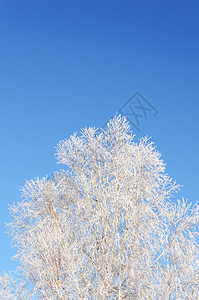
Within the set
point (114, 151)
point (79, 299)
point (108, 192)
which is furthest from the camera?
point (114, 151)

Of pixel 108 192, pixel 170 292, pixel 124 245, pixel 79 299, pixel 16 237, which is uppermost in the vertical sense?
pixel 16 237

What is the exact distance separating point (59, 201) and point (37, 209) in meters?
0.72

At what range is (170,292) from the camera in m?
7.81

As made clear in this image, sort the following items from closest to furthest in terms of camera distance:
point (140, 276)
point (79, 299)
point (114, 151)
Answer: point (79, 299) → point (140, 276) → point (114, 151)

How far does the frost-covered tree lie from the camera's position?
740 centimetres

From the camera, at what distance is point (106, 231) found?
8047 mm

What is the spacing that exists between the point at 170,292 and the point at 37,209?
3976 millimetres

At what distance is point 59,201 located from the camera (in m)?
9.38

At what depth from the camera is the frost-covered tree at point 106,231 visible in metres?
7.40

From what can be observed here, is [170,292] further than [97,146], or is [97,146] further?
[97,146]

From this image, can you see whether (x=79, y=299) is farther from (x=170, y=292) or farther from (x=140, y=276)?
(x=170, y=292)

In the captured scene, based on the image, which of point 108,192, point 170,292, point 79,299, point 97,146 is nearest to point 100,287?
point 79,299

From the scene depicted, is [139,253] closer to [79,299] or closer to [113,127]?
[79,299]

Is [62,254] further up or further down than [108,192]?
further down
